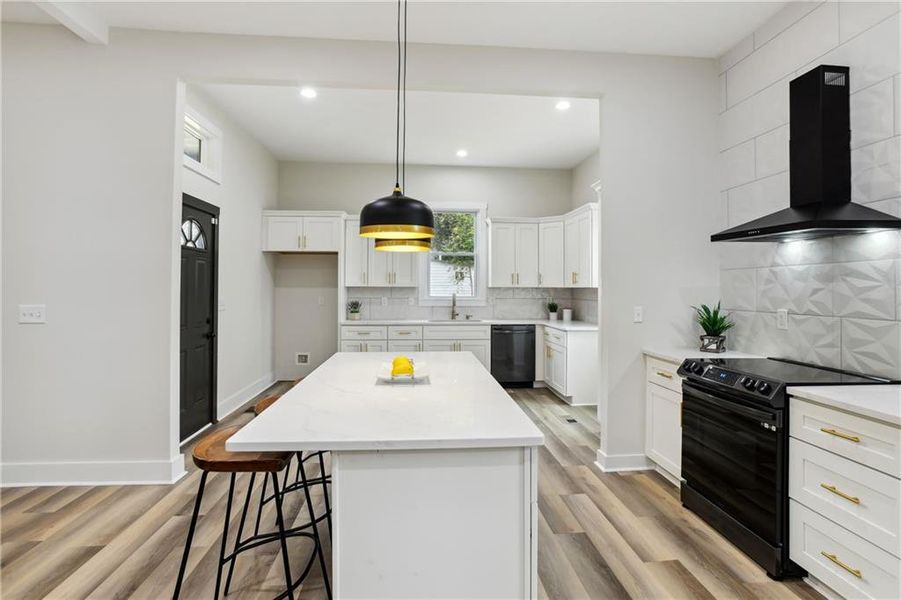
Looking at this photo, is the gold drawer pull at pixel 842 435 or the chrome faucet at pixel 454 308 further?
the chrome faucet at pixel 454 308

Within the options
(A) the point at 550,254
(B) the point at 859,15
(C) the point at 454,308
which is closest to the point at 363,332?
(C) the point at 454,308

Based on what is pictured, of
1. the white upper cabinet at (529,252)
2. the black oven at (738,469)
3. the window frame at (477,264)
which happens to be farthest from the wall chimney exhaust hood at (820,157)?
the window frame at (477,264)

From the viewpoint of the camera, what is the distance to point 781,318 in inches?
110

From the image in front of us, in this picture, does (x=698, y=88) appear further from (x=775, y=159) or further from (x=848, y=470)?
(x=848, y=470)

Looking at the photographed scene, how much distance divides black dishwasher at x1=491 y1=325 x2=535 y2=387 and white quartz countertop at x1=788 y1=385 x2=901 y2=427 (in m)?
3.82

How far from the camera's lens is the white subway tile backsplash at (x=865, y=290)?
2.17 metres

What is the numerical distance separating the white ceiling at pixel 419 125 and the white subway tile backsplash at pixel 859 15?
6.33 ft

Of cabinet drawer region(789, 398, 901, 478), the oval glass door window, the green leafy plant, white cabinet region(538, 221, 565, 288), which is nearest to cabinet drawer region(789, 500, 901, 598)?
cabinet drawer region(789, 398, 901, 478)

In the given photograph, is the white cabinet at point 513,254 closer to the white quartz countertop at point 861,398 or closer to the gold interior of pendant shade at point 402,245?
the gold interior of pendant shade at point 402,245

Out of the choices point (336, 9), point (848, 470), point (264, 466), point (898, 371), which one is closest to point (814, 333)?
point (898, 371)

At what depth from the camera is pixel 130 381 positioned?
297 cm

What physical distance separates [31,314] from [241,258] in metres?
2.17

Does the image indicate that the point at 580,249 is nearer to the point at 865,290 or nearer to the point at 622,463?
the point at 622,463

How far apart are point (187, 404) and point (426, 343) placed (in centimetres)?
265
